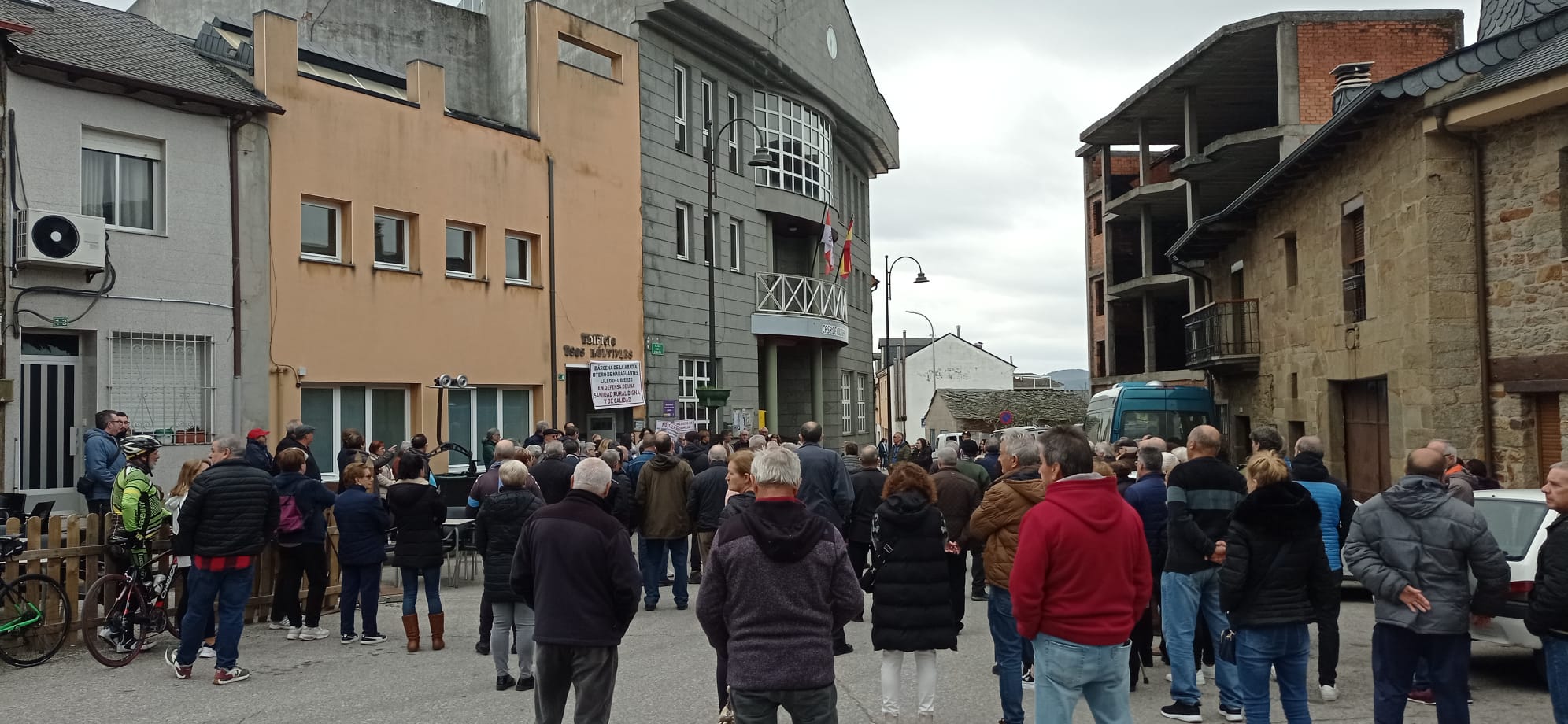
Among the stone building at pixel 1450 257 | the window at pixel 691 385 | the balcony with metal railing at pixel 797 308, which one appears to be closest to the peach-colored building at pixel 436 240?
the window at pixel 691 385

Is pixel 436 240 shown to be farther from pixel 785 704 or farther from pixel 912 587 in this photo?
pixel 785 704

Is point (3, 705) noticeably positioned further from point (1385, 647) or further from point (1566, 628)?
point (1566, 628)

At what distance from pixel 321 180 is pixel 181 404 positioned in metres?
4.15

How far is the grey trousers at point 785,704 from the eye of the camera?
15.3 ft

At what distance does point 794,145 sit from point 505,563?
75.2 ft

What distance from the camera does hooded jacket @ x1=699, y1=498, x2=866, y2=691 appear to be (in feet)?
15.3

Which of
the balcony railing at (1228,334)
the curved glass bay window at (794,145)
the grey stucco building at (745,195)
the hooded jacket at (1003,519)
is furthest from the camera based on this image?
the curved glass bay window at (794,145)

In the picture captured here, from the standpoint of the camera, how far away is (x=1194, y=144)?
31906mm

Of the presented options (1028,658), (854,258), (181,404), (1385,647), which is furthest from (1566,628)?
(854,258)

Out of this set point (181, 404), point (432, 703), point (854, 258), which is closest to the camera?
point (432, 703)

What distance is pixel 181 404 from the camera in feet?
49.7

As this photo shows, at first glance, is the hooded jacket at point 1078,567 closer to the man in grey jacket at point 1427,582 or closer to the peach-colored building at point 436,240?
the man in grey jacket at point 1427,582

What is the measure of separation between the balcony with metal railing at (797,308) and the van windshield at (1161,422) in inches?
357

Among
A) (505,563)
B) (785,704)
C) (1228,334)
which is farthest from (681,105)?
(785,704)
